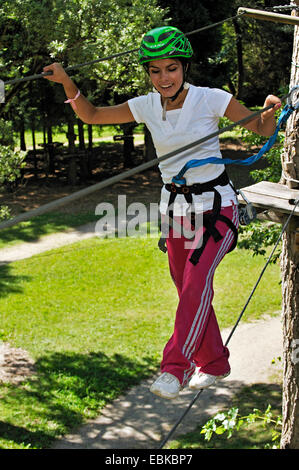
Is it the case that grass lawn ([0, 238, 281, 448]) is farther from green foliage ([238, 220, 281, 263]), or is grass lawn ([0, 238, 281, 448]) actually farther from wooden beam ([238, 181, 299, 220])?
wooden beam ([238, 181, 299, 220])

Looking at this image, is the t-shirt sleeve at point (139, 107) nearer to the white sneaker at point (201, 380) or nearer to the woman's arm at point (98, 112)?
the woman's arm at point (98, 112)

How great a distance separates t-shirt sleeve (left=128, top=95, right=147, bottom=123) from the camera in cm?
381

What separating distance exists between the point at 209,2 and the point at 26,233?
9.61 m

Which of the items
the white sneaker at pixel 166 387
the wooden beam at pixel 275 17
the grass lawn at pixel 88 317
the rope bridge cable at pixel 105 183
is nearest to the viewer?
the rope bridge cable at pixel 105 183

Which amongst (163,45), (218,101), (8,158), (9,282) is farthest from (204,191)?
(9,282)

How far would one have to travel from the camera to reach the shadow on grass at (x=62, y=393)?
9.33 m

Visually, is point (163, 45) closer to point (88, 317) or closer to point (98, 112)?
point (98, 112)

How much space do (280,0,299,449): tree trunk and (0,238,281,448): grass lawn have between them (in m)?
4.23

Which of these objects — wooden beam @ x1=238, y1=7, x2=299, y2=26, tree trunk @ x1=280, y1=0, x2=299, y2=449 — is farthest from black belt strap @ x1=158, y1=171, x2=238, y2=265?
tree trunk @ x1=280, y1=0, x2=299, y2=449

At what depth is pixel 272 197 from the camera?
4.95 metres

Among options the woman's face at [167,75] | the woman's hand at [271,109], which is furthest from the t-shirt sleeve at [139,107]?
the woman's hand at [271,109]

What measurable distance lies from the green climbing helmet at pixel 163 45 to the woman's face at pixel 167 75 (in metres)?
0.06
